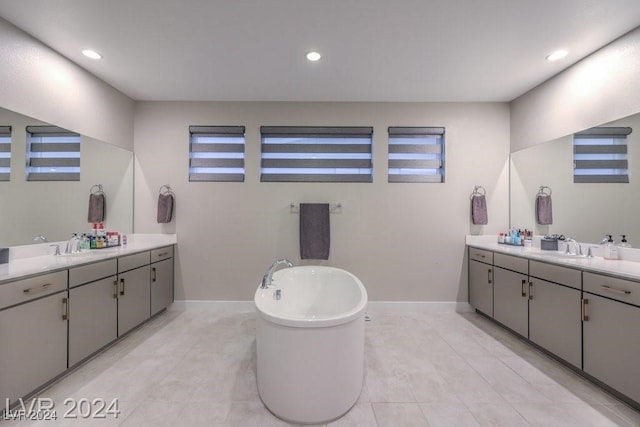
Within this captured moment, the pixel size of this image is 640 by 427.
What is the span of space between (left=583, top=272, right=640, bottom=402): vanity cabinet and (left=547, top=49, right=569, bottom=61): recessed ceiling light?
5.73ft

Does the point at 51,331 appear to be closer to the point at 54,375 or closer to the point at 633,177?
the point at 54,375

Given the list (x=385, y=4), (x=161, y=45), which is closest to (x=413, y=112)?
(x=385, y=4)

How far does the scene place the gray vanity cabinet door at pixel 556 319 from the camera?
183 centimetres

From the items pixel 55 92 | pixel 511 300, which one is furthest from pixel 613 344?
pixel 55 92

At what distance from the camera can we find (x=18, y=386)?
1483 mm

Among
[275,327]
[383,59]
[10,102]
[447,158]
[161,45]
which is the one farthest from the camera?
[447,158]

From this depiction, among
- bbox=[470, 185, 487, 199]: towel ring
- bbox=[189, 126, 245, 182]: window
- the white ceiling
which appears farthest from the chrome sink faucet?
bbox=[189, 126, 245, 182]: window

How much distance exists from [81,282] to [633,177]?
161 inches

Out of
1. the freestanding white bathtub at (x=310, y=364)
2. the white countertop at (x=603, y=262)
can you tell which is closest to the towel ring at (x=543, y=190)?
the white countertop at (x=603, y=262)

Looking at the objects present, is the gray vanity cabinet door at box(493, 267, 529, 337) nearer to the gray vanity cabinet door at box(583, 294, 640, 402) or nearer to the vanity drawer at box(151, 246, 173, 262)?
the gray vanity cabinet door at box(583, 294, 640, 402)

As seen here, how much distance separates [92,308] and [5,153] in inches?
49.7

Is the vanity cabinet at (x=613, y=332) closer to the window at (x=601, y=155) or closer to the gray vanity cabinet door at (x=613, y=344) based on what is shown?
the gray vanity cabinet door at (x=613, y=344)

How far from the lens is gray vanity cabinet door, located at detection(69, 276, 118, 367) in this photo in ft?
6.04

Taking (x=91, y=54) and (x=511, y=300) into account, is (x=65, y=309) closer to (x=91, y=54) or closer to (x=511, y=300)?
(x=91, y=54)
